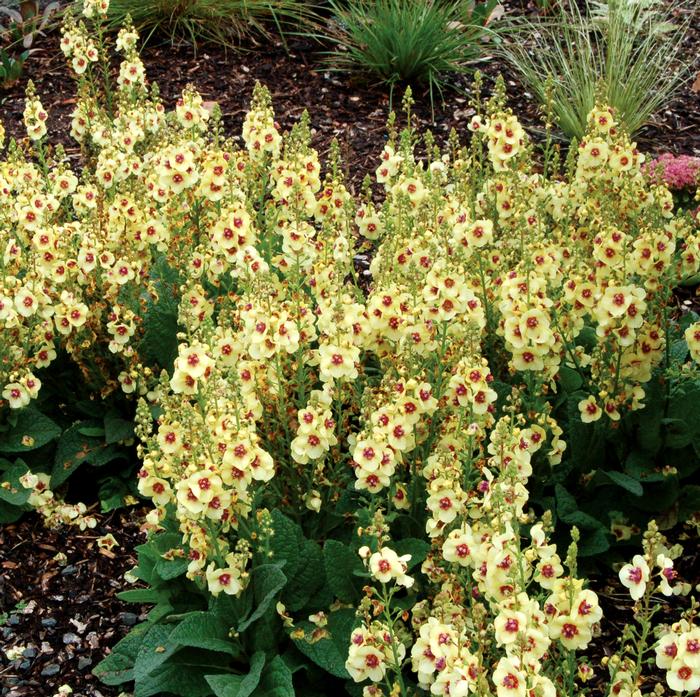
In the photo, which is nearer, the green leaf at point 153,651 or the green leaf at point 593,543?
the green leaf at point 153,651

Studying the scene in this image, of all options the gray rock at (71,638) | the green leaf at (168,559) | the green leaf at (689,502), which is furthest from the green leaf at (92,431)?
the green leaf at (689,502)

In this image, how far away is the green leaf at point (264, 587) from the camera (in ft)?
9.20

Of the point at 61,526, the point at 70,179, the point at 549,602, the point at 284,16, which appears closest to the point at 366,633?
the point at 549,602

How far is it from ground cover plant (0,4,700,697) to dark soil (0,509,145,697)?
6.0 inches

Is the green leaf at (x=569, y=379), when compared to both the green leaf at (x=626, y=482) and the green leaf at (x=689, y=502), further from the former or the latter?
the green leaf at (x=689, y=502)

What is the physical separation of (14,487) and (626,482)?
194 centimetres

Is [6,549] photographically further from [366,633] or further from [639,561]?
[639,561]

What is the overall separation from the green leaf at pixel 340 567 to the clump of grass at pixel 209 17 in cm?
445

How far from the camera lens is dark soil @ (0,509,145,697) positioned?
10.6 ft

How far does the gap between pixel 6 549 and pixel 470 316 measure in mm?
1710

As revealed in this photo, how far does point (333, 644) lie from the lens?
289cm

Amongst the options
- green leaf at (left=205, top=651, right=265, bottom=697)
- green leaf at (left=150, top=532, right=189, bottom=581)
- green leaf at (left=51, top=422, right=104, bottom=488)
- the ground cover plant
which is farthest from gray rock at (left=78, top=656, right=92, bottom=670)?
green leaf at (left=51, top=422, right=104, bottom=488)

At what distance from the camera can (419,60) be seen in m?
6.26

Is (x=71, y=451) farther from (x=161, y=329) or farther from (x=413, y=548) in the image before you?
(x=413, y=548)
